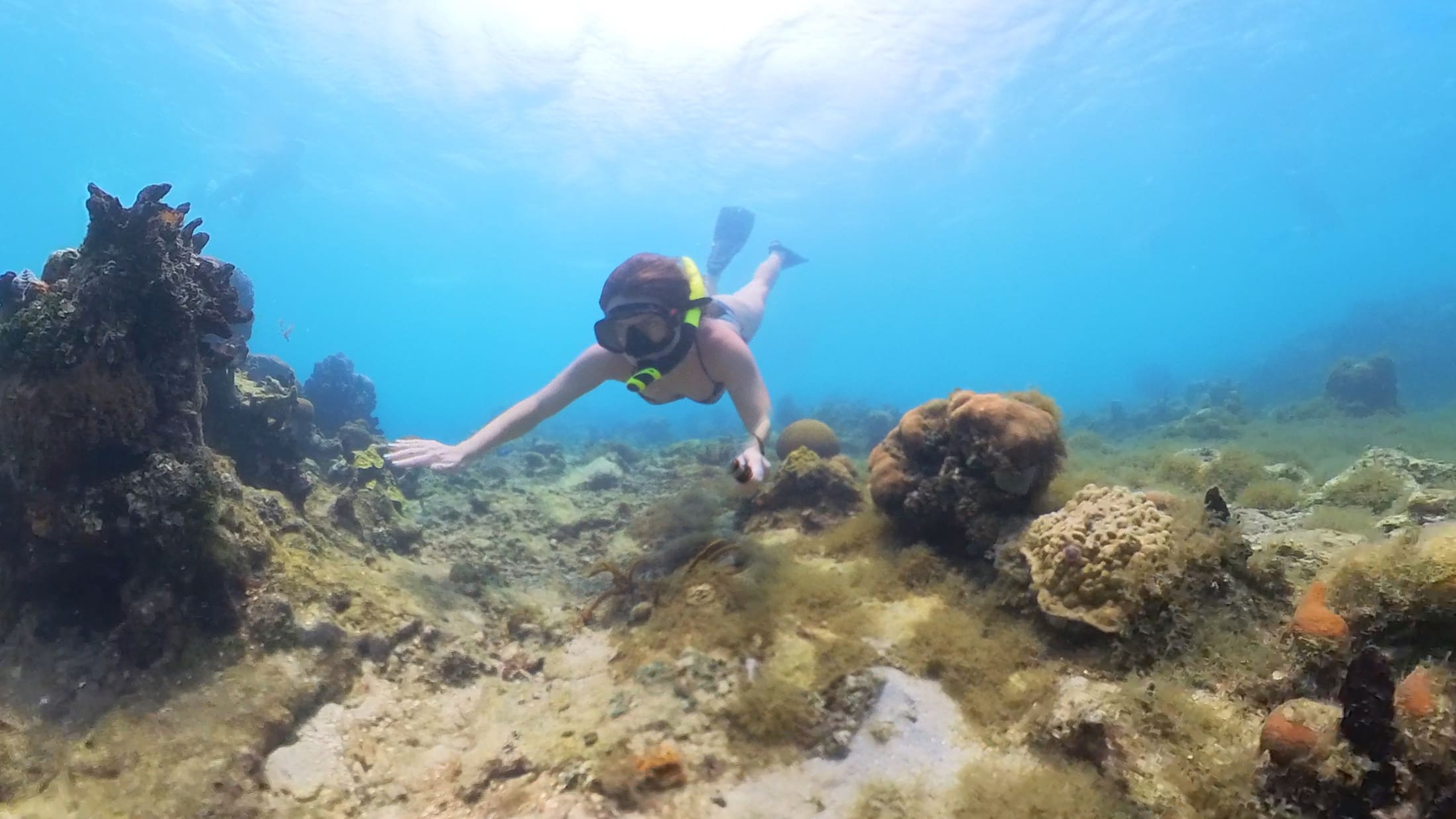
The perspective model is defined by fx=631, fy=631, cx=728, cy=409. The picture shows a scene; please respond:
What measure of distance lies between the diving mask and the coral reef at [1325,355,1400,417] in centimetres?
1935

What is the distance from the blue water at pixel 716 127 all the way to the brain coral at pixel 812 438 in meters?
13.9

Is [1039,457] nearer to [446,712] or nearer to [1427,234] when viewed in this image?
[446,712]

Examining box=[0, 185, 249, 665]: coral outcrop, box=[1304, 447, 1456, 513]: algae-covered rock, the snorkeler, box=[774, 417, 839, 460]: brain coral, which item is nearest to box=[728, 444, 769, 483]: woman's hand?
the snorkeler

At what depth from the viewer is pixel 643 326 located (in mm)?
5535

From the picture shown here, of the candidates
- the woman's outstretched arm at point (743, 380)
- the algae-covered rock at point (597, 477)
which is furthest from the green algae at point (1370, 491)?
the algae-covered rock at point (597, 477)

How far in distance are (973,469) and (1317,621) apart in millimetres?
2399

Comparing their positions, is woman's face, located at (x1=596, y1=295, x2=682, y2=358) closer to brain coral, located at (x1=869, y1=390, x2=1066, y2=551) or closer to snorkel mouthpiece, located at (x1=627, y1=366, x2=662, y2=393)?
snorkel mouthpiece, located at (x1=627, y1=366, x2=662, y2=393)

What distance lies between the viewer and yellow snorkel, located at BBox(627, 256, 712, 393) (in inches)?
220

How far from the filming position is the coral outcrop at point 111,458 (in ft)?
12.9

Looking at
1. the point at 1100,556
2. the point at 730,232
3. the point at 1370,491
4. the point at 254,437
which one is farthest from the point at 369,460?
the point at 730,232

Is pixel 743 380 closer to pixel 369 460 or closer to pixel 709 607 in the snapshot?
pixel 709 607

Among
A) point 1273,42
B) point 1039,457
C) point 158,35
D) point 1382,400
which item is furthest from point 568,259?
point 1039,457

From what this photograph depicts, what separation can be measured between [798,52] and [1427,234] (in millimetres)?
115275

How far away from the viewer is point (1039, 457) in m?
5.01
